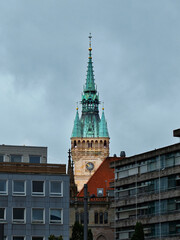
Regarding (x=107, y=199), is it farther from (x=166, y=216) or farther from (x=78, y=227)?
(x=78, y=227)

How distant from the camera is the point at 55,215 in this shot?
282 ft

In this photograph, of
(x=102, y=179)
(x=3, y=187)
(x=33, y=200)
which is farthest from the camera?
(x=102, y=179)

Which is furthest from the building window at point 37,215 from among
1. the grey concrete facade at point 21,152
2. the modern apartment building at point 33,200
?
the grey concrete facade at point 21,152

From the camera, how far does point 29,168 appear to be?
85.8m

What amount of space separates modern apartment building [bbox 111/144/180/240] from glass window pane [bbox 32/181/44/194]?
102 feet

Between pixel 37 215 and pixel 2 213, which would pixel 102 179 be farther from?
pixel 2 213

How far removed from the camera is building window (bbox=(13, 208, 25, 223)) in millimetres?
84812

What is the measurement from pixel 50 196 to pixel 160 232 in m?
35.3

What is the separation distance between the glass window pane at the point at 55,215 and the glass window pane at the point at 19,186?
356 cm

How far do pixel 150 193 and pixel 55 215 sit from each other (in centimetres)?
3690

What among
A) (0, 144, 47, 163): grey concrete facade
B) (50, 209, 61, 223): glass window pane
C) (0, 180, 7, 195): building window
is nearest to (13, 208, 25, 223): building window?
(0, 180, 7, 195): building window

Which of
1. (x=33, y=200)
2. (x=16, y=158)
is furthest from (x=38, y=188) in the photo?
(x=16, y=158)

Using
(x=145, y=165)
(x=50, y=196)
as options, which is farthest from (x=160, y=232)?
(x=50, y=196)

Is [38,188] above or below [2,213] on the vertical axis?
above
